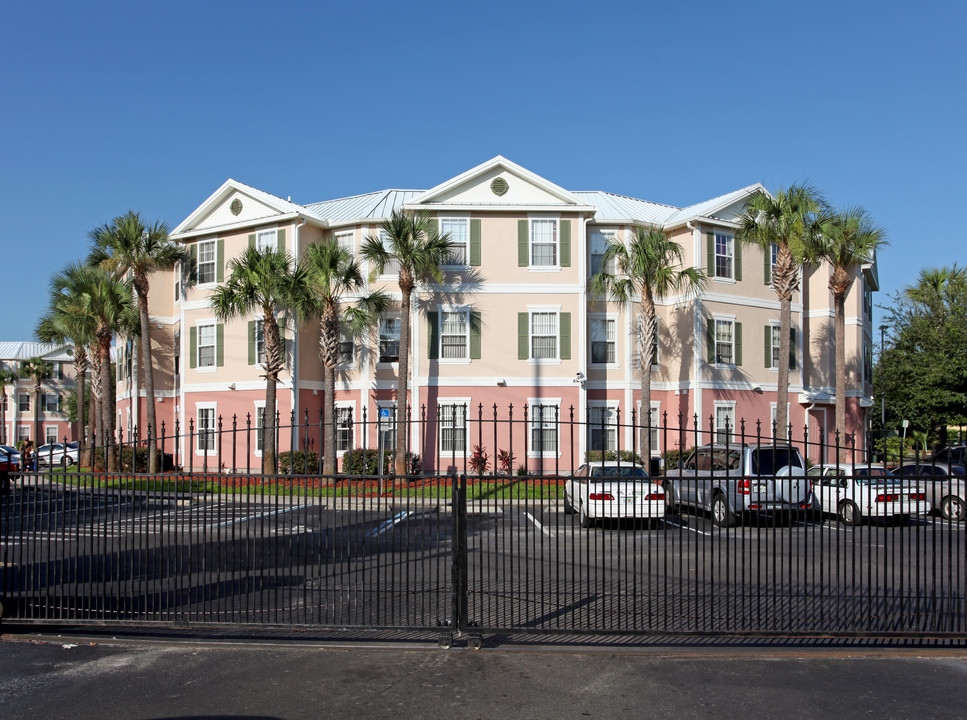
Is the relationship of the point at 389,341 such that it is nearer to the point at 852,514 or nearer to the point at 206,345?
the point at 206,345

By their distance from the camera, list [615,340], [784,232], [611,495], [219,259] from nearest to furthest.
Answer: [611,495] < [784,232] < [615,340] < [219,259]

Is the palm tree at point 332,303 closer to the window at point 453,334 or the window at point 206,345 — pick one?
the window at point 453,334

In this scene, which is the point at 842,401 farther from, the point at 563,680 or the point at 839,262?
the point at 563,680

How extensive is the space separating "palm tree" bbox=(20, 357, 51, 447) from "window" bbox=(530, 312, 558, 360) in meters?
62.4

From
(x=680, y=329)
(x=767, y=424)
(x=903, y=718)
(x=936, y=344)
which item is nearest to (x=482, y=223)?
(x=680, y=329)

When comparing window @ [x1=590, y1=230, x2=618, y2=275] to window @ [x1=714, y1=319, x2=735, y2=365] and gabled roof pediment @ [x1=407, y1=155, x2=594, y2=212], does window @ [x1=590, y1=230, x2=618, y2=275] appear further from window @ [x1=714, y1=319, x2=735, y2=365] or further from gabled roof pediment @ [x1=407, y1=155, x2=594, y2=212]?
window @ [x1=714, y1=319, x2=735, y2=365]

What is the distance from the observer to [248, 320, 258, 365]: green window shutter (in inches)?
1195

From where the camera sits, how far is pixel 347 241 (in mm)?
30734

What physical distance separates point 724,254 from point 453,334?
34.7ft

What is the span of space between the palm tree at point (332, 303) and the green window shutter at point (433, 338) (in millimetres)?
1792

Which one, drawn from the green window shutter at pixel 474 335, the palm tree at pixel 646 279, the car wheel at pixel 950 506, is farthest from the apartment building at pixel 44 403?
the car wheel at pixel 950 506

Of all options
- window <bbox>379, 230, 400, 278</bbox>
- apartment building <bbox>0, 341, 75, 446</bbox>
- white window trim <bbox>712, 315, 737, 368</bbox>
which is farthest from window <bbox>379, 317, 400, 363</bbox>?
apartment building <bbox>0, 341, 75, 446</bbox>

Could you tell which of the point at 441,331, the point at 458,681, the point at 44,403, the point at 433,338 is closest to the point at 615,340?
the point at 441,331

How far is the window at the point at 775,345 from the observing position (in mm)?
30484
